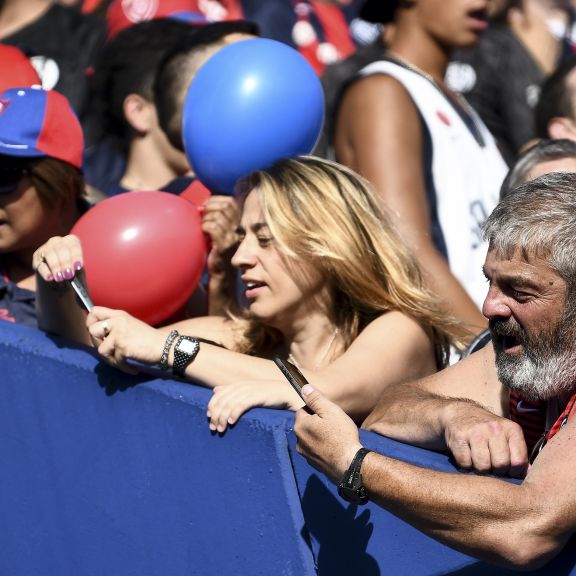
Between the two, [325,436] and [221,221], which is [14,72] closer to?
[221,221]

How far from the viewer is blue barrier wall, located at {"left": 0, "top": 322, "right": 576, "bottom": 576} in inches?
98.3

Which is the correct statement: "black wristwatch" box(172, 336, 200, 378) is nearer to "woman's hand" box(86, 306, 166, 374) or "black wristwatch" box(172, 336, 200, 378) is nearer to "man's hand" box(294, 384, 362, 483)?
"woman's hand" box(86, 306, 166, 374)

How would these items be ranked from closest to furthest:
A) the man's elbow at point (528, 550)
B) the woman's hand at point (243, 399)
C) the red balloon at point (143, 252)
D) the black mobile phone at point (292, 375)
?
the man's elbow at point (528, 550) < the black mobile phone at point (292, 375) < the woman's hand at point (243, 399) < the red balloon at point (143, 252)

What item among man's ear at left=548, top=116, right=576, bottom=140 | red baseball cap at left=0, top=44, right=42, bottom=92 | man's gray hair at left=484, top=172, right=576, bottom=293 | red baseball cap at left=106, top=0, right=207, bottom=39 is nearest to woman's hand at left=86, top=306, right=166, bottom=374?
man's gray hair at left=484, top=172, right=576, bottom=293

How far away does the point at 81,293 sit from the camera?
3240mm

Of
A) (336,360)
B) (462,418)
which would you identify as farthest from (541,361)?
(336,360)

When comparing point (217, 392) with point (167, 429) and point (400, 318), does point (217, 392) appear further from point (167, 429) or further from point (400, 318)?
point (400, 318)

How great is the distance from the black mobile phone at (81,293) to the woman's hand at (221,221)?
47 centimetres

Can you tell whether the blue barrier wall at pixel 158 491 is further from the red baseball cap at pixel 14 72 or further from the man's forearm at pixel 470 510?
the red baseball cap at pixel 14 72

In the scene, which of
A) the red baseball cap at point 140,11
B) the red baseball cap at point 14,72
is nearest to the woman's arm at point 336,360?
the red baseball cap at point 14,72

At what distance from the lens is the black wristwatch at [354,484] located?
2.25m

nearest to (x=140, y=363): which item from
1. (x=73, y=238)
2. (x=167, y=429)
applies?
(x=167, y=429)

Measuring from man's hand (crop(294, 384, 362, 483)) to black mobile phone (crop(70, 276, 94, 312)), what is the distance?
94 centimetres

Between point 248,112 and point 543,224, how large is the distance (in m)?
1.39
